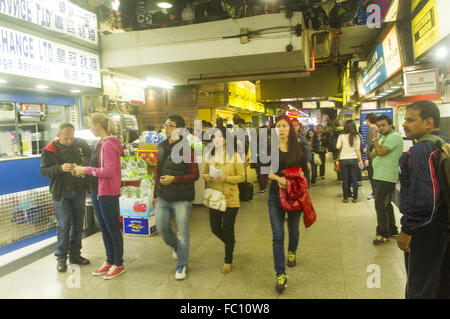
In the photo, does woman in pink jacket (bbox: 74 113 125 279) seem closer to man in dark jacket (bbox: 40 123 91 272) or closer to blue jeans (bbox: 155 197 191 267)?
man in dark jacket (bbox: 40 123 91 272)

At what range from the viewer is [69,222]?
3934 millimetres

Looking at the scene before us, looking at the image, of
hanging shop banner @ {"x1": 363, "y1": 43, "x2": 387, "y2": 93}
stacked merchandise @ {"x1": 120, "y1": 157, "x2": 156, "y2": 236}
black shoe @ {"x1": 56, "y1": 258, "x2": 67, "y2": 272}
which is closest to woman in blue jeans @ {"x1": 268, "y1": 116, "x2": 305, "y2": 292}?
stacked merchandise @ {"x1": 120, "y1": 157, "x2": 156, "y2": 236}

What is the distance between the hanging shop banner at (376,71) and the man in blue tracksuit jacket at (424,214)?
4.55 m

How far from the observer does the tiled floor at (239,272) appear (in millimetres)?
3195

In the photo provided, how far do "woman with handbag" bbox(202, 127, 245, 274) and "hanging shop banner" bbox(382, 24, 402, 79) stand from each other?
3.42m

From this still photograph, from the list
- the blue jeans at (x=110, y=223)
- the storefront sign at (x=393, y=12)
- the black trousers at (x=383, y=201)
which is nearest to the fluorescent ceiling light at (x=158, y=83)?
the blue jeans at (x=110, y=223)

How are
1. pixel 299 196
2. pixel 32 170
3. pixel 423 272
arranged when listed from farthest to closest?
pixel 32 170 < pixel 299 196 < pixel 423 272

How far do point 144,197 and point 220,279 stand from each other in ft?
6.86

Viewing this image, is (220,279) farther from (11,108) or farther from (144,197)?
(11,108)

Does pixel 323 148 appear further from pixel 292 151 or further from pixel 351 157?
pixel 292 151

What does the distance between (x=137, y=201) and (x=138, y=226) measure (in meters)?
0.40

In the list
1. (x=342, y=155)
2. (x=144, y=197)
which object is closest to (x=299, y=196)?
(x=144, y=197)

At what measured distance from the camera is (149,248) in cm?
448

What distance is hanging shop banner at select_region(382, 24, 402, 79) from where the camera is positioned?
5097mm
